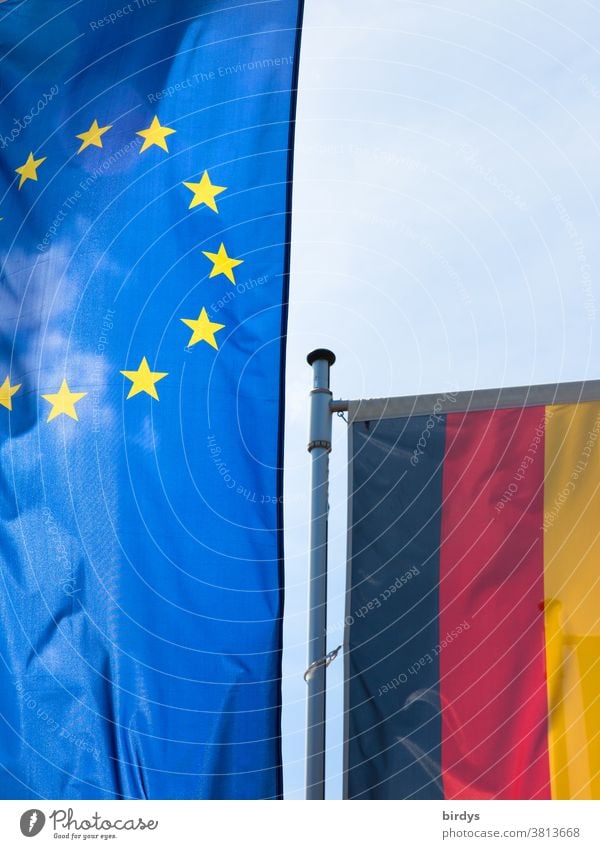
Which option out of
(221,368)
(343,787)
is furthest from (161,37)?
(343,787)

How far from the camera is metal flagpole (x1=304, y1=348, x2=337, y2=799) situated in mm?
5898

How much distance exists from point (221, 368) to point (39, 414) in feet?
4.50

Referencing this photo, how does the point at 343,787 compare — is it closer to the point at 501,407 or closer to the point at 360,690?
the point at 360,690

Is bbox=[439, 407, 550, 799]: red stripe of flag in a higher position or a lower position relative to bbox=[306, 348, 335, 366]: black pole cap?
lower

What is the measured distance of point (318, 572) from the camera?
249 inches

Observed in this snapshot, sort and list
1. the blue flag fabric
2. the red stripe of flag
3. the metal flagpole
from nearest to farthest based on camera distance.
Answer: the metal flagpole, the red stripe of flag, the blue flag fabric

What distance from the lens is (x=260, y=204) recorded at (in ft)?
27.0

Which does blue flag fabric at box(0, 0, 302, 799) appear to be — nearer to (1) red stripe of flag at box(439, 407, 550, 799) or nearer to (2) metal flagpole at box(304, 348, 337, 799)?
(2) metal flagpole at box(304, 348, 337, 799)

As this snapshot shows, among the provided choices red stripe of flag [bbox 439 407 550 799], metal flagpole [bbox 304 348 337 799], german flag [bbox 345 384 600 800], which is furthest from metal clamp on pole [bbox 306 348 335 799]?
red stripe of flag [bbox 439 407 550 799]

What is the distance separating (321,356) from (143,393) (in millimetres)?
1499

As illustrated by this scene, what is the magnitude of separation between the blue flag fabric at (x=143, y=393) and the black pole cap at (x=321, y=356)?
0.71 m

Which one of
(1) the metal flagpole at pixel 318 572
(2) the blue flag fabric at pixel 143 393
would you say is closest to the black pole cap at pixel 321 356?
(1) the metal flagpole at pixel 318 572

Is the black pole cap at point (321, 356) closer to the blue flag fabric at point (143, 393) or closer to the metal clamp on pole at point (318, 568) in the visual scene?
the metal clamp on pole at point (318, 568)

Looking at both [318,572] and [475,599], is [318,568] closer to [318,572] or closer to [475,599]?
[318,572]
